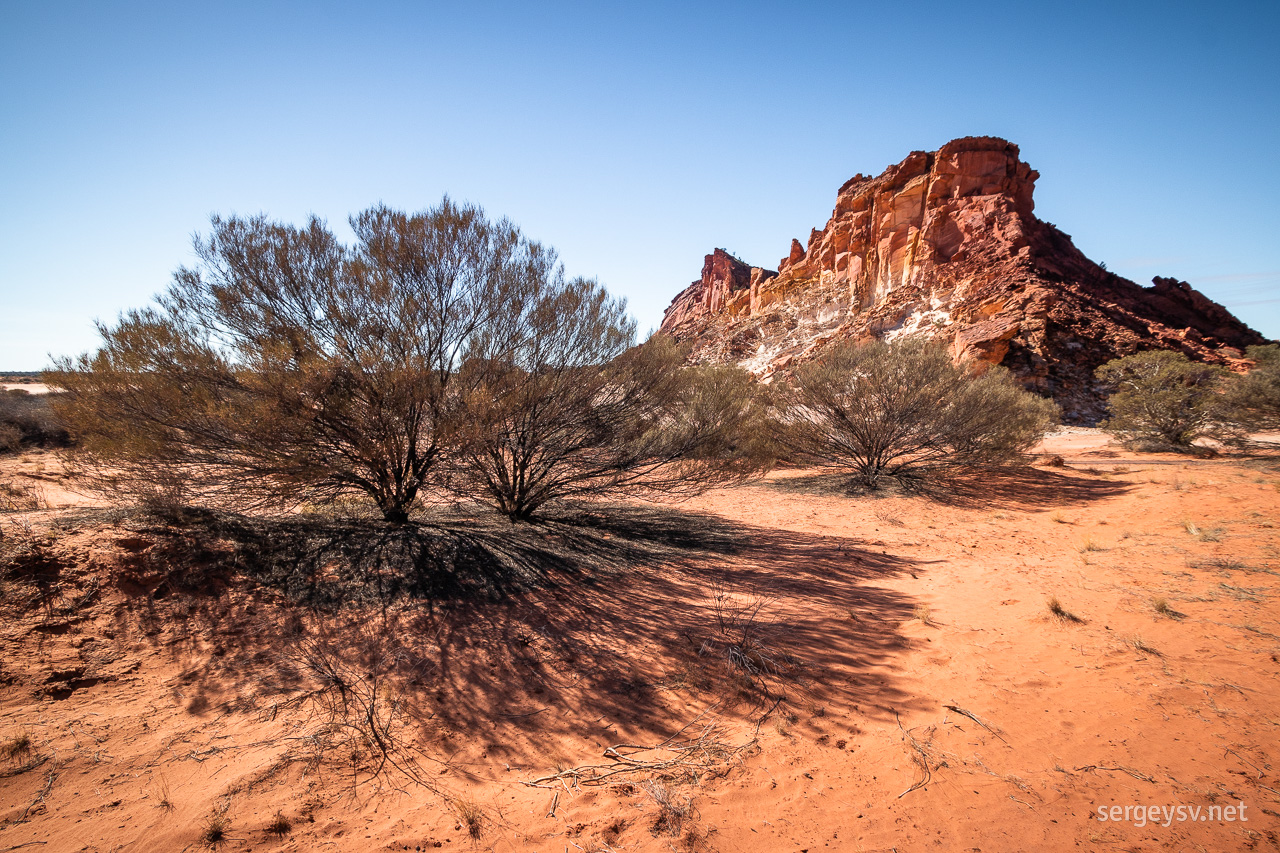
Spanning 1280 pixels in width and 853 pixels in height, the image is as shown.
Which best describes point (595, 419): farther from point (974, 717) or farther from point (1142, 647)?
point (1142, 647)

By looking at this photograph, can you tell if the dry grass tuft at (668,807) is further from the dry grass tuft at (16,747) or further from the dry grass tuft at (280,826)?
the dry grass tuft at (16,747)

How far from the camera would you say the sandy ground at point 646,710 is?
2.44 metres

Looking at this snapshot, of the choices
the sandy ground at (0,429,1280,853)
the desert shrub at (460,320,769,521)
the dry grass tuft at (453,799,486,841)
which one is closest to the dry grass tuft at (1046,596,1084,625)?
the sandy ground at (0,429,1280,853)

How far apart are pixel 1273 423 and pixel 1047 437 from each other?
27.7ft

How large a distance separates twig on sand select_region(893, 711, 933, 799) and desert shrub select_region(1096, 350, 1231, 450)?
2070 cm

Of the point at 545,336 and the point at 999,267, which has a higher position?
the point at 999,267

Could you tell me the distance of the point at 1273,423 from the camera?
15.4m

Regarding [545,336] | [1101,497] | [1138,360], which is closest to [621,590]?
[545,336]

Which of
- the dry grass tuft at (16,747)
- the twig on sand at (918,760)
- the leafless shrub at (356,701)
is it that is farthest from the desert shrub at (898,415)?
the dry grass tuft at (16,747)

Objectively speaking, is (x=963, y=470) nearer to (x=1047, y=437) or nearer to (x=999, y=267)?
(x=1047, y=437)

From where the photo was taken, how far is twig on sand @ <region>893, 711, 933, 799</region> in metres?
2.68

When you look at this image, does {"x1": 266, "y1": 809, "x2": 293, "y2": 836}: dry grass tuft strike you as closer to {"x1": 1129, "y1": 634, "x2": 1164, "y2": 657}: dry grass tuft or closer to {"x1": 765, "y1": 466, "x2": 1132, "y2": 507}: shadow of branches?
{"x1": 1129, "y1": 634, "x2": 1164, "y2": 657}: dry grass tuft

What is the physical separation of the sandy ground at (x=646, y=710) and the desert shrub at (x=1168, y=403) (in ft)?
46.7

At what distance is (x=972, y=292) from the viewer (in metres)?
34.2
